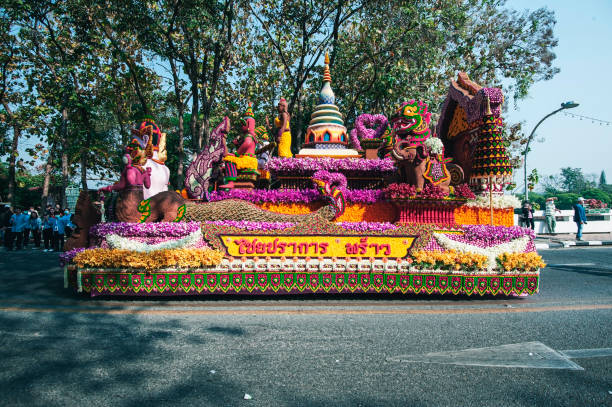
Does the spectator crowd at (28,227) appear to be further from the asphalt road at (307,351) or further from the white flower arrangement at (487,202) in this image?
the white flower arrangement at (487,202)

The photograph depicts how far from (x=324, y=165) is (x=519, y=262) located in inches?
183

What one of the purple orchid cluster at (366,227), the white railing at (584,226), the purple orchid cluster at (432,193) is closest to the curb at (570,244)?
the white railing at (584,226)

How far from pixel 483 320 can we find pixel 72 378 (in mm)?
5076

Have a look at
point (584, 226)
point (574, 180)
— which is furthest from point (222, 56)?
point (574, 180)

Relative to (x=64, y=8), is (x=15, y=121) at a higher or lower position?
lower

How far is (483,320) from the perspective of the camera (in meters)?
4.86

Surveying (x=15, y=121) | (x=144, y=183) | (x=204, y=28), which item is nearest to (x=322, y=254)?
(x=144, y=183)

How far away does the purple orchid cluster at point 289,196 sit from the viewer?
7219 millimetres

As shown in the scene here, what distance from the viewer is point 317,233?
5945mm

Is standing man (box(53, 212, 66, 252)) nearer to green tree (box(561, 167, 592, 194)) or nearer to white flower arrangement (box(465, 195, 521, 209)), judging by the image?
white flower arrangement (box(465, 195, 521, 209))

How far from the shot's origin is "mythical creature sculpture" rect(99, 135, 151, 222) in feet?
20.3

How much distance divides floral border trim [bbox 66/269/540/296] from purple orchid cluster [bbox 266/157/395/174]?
3431 mm

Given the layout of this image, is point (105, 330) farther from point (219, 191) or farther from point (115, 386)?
point (219, 191)

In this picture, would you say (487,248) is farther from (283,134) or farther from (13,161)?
(13,161)
